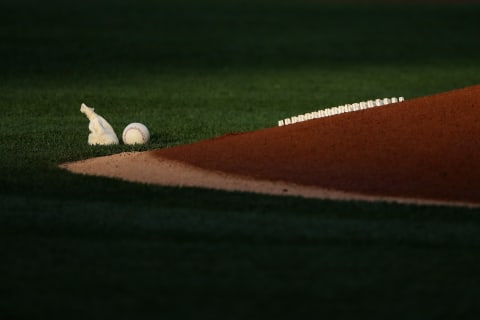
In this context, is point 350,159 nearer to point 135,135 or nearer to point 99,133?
point 135,135

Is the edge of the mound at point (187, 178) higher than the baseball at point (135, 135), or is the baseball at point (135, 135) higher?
the baseball at point (135, 135)

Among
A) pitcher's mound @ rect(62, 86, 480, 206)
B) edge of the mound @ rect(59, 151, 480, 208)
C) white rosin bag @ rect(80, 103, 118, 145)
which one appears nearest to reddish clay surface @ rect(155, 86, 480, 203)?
pitcher's mound @ rect(62, 86, 480, 206)

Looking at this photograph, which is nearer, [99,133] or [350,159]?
[350,159]

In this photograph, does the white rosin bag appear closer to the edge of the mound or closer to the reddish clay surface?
the edge of the mound

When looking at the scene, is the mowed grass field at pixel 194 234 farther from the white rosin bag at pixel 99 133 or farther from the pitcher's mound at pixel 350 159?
the pitcher's mound at pixel 350 159

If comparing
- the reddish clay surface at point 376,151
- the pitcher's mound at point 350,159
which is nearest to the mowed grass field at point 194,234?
the pitcher's mound at point 350,159

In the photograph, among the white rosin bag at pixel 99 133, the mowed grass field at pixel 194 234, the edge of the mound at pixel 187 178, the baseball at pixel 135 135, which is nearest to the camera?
the mowed grass field at pixel 194 234

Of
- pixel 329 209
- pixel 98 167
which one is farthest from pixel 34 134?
pixel 329 209

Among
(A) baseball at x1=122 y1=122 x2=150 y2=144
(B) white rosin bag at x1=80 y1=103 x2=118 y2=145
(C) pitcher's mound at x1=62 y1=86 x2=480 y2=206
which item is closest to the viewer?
(C) pitcher's mound at x1=62 y1=86 x2=480 y2=206

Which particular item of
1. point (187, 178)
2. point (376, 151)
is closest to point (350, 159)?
point (376, 151)
